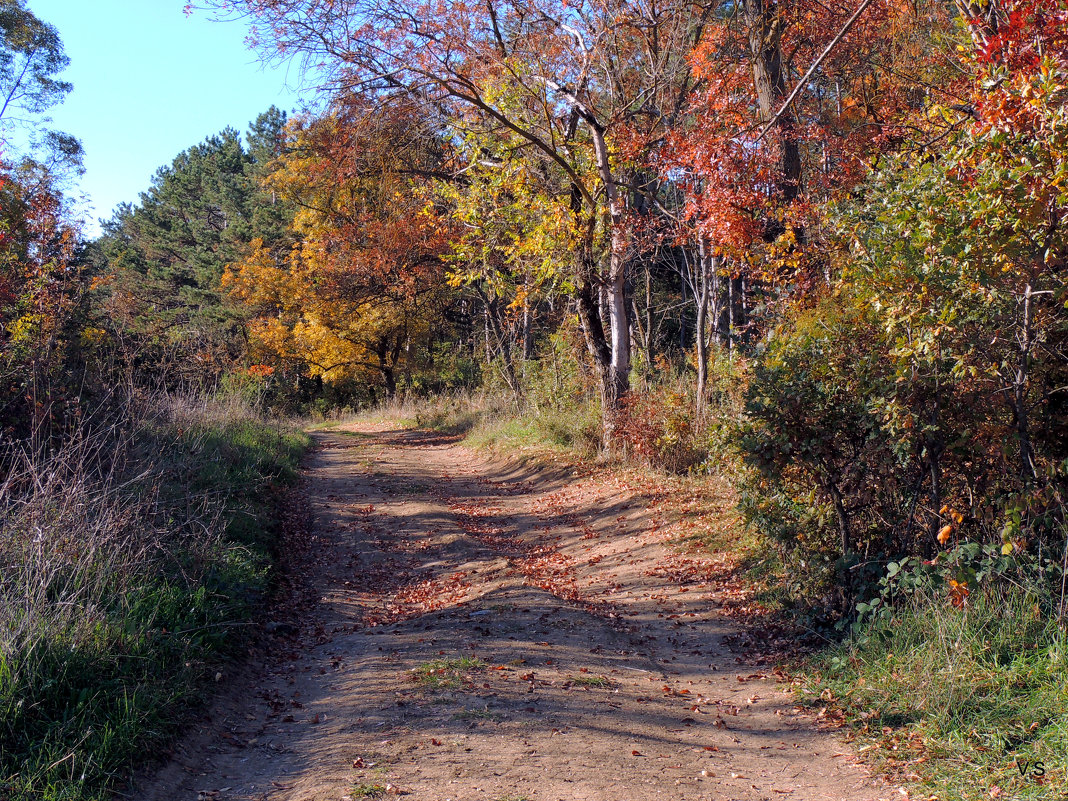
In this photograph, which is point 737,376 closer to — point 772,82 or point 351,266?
point 772,82

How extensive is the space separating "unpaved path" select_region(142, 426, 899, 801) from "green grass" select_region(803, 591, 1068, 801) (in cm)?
31

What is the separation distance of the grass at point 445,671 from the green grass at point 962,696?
252cm

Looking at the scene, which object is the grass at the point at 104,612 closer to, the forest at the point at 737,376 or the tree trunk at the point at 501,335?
the forest at the point at 737,376

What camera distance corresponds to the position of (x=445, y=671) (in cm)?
580

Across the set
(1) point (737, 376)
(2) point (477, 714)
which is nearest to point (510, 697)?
(2) point (477, 714)

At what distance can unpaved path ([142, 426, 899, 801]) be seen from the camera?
4273 millimetres

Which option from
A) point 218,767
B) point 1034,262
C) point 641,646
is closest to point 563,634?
point 641,646

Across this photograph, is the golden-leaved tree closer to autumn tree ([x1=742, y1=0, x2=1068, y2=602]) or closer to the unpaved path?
the unpaved path

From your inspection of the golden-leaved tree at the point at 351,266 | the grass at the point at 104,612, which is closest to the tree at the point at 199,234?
the golden-leaved tree at the point at 351,266

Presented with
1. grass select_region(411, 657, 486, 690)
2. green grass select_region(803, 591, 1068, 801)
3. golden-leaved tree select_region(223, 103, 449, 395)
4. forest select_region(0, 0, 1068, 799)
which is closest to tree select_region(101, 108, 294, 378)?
golden-leaved tree select_region(223, 103, 449, 395)

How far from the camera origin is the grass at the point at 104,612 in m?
4.12

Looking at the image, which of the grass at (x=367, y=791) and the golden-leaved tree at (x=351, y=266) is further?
Answer: the golden-leaved tree at (x=351, y=266)

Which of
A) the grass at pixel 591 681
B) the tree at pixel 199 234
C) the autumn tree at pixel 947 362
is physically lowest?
the grass at pixel 591 681

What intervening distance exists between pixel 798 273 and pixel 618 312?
528cm
